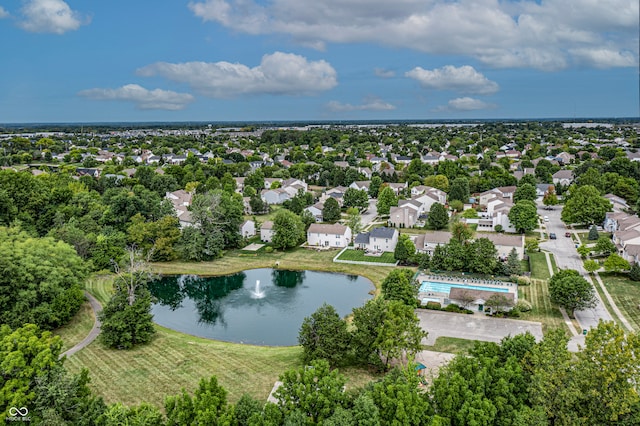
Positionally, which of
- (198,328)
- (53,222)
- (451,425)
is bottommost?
(198,328)

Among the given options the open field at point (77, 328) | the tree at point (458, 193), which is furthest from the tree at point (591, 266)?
the open field at point (77, 328)

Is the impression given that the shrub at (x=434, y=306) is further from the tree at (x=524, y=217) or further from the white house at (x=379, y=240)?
the tree at (x=524, y=217)

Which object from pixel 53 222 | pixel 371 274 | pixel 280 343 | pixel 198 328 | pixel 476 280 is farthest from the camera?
pixel 53 222

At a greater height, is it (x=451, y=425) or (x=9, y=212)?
(x=9, y=212)

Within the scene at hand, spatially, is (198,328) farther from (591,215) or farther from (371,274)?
(591,215)

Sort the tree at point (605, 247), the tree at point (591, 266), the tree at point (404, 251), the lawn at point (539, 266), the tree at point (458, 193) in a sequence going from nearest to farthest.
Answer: the tree at point (591, 266)
the lawn at point (539, 266)
the tree at point (605, 247)
the tree at point (404, 251)
the tree at point (458, 193)

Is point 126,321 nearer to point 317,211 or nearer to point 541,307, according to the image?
point 541,307

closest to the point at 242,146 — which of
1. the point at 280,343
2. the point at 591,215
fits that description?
the point at 591,215
